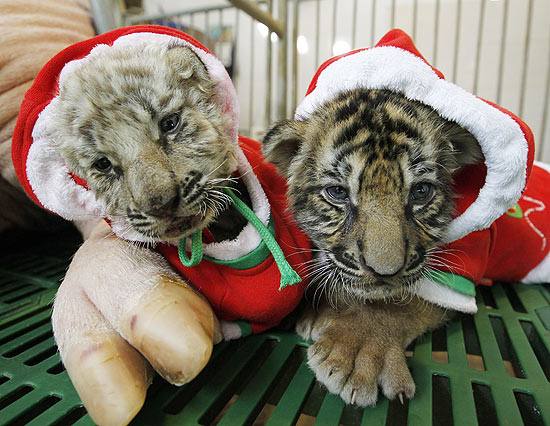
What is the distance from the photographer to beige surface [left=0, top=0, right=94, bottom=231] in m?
1.33

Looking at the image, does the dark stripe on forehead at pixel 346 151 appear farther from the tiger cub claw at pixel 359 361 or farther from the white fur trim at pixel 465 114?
the tiger cub claw at pixel 359 361

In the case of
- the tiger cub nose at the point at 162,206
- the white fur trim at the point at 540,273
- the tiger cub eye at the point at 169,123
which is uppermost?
the tiger cub eye at the point at 169,123

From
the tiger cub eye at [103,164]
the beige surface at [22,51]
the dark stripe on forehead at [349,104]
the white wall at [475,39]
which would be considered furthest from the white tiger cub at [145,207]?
the white wall at [475,39]

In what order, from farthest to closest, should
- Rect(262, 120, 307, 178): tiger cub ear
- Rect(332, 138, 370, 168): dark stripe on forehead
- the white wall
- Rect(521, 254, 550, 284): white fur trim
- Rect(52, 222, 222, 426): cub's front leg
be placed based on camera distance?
the white wall < Rect(521, 254, 550, 284): white fur trim < Rect(262, 120, 307, 178): tiger cub ear < Rect(332, 138, 370, 168): dark stripe on forehead < Rect(52, 222, 222, 426): cub's front leg

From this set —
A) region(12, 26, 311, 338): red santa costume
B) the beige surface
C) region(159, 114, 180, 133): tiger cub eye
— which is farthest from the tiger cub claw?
the beige surface

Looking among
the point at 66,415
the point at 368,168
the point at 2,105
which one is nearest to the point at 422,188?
the point at 368,168

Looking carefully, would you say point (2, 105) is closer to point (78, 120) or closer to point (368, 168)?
point (78, 120)

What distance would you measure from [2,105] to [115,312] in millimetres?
1014

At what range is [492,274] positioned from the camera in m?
1.18

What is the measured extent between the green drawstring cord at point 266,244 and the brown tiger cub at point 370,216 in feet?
0.34

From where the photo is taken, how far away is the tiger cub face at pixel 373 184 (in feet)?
2.46

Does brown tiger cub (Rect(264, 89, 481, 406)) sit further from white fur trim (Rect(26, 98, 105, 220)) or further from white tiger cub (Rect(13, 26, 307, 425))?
white fur trim (Rect(26, 98, 105, 220))

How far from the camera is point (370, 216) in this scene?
29.6 inches

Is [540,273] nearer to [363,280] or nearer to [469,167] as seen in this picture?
[469,167]
